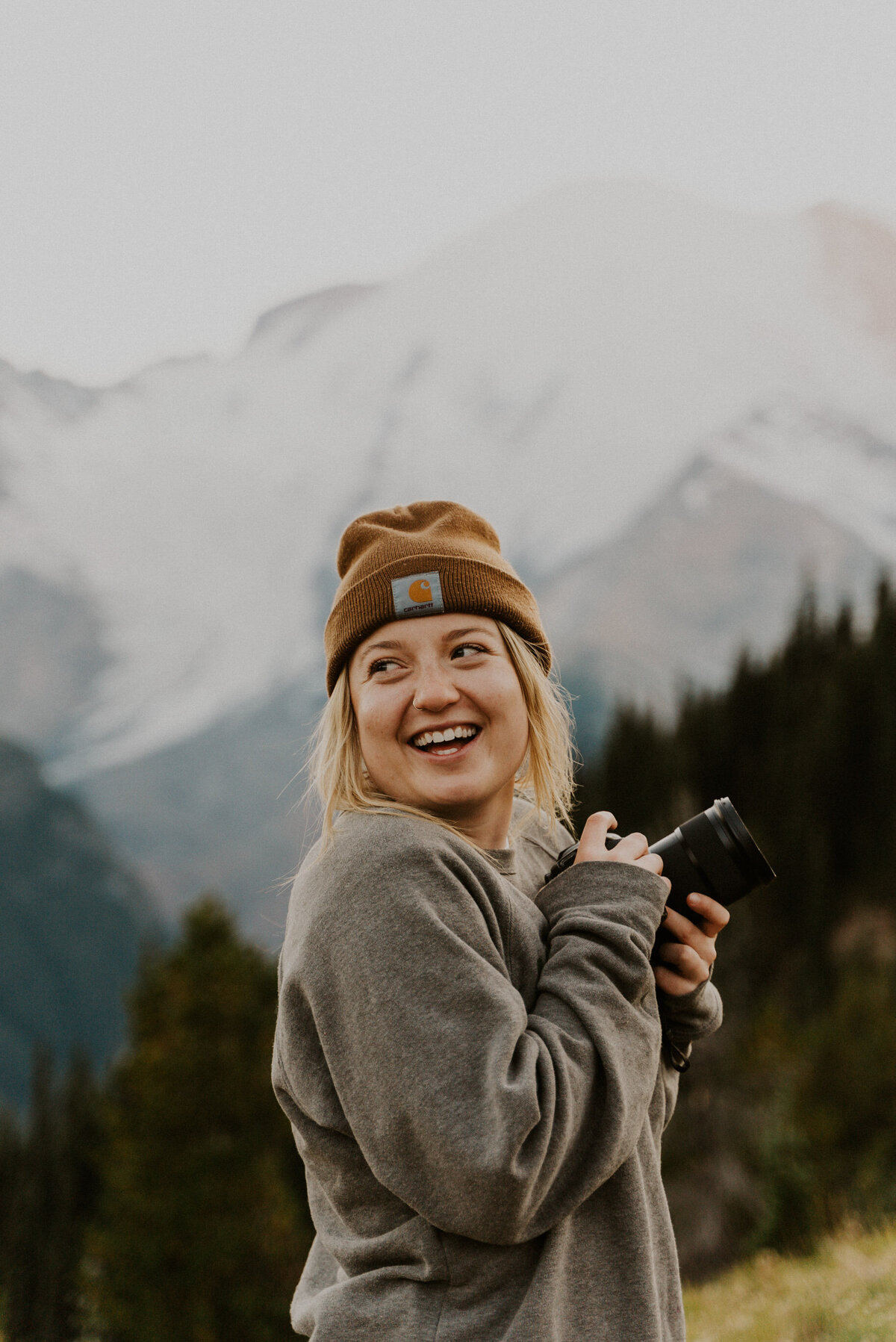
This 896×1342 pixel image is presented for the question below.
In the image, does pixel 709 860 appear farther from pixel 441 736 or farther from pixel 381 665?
pixel 381 665

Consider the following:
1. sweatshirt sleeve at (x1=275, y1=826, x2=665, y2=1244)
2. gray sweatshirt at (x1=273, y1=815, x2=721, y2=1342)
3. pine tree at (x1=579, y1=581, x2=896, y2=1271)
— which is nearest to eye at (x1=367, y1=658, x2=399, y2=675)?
gray sweatshirt at (x1=273, y1=815, x2=721, y2=1342)

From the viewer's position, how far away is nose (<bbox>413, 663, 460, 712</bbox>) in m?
2.09

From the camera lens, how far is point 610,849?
2.18 meters

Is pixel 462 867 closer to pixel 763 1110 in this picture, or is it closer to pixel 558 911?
pixel 558 911

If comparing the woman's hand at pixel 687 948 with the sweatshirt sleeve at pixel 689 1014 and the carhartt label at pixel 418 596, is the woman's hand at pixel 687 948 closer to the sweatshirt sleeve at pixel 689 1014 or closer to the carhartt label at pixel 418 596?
the sweatshirt sleeve at pixel 689 1014

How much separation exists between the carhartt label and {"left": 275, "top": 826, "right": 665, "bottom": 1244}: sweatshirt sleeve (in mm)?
475

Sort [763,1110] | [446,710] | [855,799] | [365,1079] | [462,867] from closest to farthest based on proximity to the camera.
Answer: [365,1079] → [462,867] → [446,710] → [763,1110] → [855,799]

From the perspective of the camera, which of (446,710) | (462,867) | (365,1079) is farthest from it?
(446,710)

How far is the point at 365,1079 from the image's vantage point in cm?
179

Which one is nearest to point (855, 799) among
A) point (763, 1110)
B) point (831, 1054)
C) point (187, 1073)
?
point (831, 1054)

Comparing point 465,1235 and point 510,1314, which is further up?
point 465,1235

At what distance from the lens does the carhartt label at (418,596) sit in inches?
85.0

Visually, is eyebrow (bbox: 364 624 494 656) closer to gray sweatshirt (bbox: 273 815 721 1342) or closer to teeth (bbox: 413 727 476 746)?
teeth (bbox: 413 727 476 746)

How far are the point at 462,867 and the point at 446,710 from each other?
318 mm
